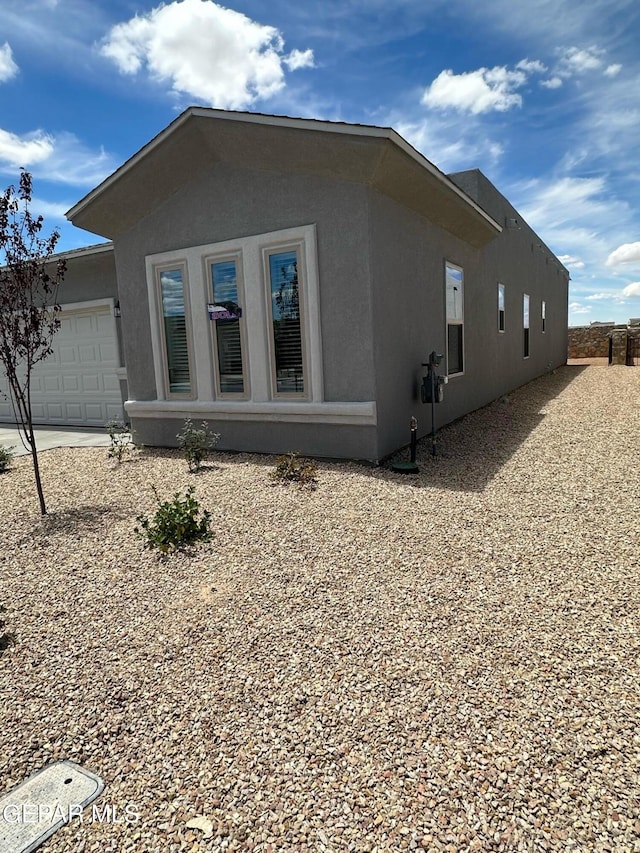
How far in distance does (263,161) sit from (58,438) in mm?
6535

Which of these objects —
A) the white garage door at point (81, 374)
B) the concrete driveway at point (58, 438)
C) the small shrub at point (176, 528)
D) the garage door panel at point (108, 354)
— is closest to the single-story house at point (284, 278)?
the concrete driveway at point (58, 438)

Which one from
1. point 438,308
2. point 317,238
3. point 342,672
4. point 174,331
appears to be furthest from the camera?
point 438,308

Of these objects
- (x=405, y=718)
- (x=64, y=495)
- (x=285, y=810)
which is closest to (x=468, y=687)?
(x=405, y=718)

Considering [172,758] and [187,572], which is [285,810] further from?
[187,572]

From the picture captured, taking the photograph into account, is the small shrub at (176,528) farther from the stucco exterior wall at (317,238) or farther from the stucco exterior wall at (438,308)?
the stucco exterior wall at (438,308)

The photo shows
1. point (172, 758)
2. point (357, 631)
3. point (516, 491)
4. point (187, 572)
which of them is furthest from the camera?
point (516, 491)

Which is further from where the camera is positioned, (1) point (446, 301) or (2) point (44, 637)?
(1) point (446, 301)

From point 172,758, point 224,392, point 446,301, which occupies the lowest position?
point 172,758

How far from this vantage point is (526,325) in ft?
51.0

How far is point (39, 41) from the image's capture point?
20.6 ft

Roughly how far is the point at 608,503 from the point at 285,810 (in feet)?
13.8

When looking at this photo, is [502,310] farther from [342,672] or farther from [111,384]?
[342,672]

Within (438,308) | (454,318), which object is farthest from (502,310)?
(438,308)

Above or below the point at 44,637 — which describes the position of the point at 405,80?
above
